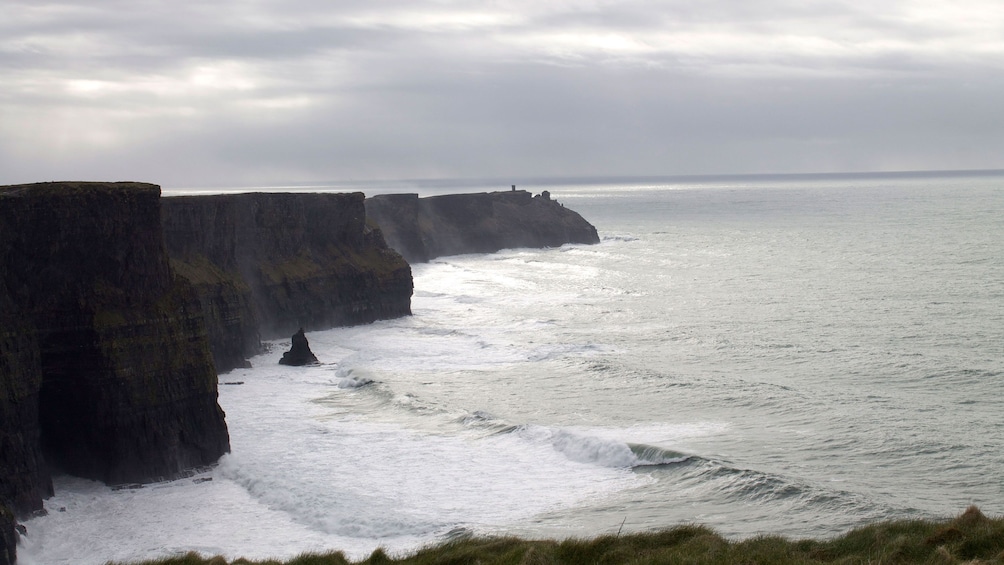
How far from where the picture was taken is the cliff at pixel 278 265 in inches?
1718

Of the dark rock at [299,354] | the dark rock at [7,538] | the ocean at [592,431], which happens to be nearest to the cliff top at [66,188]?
the ocean at [592,431]

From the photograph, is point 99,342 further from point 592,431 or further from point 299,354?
point 299,354

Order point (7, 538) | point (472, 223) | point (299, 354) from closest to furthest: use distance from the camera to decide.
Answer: point (7, 538)
point (299, 354)
point (472, 223)

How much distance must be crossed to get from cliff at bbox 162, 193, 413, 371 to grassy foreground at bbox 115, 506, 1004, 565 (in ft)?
80.6

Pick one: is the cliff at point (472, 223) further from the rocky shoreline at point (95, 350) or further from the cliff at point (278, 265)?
the rocky shoreline at point (95, 350)

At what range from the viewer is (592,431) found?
3075 cm

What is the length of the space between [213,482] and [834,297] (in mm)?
44468

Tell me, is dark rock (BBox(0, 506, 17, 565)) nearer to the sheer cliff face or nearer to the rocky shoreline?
the rocky shoreline

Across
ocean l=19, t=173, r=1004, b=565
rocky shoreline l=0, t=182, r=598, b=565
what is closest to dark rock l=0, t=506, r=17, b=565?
rocky shoreline l=0, t=182, r=598, b=565

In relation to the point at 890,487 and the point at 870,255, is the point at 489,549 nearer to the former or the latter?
the point at 890,487

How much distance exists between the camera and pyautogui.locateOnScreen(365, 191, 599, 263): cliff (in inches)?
3898

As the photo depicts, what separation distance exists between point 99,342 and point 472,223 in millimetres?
90574

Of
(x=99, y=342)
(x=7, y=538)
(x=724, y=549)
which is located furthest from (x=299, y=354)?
(x=724, y=549)

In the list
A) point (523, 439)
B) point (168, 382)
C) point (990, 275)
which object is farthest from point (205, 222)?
point (990, 275)
